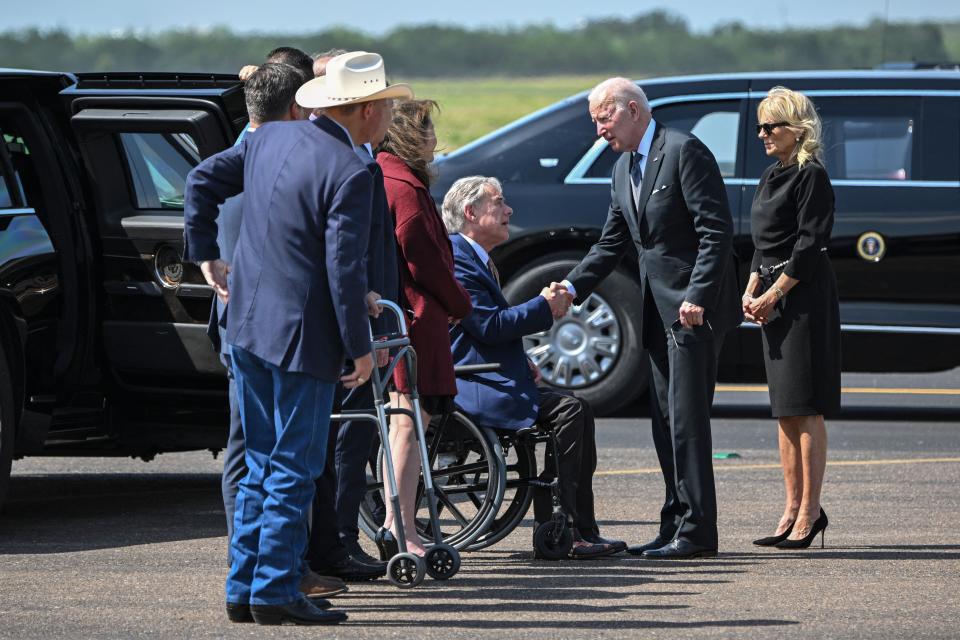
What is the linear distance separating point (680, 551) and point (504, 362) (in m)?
0.96

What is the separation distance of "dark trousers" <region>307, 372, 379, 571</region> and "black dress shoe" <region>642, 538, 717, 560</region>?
1.17 m

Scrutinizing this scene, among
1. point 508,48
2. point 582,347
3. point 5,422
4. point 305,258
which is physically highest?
point 305,258

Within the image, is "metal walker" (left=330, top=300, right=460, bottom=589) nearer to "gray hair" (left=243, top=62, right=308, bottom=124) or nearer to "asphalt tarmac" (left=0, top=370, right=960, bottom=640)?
"asphalt tarmac" (left=0, top=370, right=960, bottom=640)

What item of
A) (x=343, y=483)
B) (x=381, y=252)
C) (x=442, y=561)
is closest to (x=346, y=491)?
(x=343, y=483)

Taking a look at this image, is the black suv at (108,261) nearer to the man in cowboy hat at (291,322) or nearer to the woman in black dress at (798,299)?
the man in cowboy hat at (291,322)

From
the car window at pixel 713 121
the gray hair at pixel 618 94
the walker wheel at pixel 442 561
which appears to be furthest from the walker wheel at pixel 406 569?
the car window at pixel 713 121

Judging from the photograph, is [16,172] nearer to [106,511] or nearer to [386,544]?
[106,511]

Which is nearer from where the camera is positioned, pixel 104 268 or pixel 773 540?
pixel 773 540

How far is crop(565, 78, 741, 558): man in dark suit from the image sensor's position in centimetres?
688

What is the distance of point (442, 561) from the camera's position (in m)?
6.23

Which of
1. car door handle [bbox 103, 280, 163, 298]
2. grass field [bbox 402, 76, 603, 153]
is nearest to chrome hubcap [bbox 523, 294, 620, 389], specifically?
car door handle [bbox 103, 280, 163, 298]

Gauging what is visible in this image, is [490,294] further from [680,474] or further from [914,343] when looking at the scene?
[914,343]

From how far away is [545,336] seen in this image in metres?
10.9

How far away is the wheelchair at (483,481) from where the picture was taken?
6.81 meters
